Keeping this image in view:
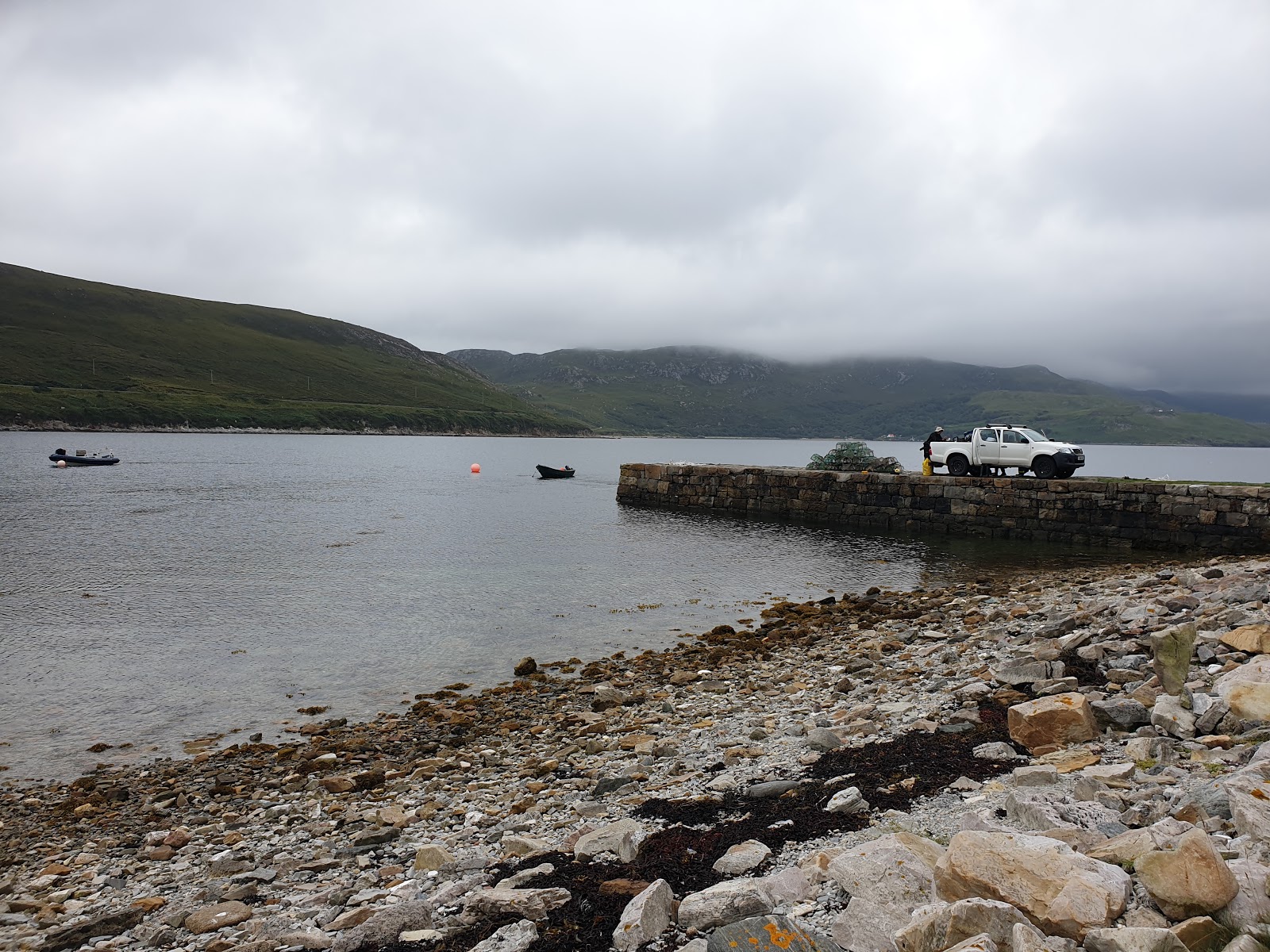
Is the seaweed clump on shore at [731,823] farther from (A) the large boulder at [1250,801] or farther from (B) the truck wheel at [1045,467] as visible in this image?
(B) the truck wheel at [1045,467]

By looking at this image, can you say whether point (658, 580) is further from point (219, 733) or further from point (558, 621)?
point (219, 733)

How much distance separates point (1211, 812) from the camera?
200 inches

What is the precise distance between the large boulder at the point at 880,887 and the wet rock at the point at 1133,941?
3.28 ft

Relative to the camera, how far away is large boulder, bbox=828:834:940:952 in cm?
445

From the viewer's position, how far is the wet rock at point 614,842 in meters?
6.70

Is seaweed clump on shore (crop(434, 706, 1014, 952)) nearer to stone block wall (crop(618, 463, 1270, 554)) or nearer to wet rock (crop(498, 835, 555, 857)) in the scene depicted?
wet rock (crop(498, 835, 555, 857))

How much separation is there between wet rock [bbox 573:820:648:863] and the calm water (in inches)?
338

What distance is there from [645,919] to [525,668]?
12.1 metres

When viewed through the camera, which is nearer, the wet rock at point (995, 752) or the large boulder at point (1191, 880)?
the large boulder at point (1191, 880)

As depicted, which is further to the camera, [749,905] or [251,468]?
[251,468]

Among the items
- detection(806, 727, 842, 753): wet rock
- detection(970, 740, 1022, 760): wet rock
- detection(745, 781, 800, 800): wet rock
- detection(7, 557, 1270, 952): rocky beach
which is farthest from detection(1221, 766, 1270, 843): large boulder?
detection(806, 727, 842, 753): wet rock

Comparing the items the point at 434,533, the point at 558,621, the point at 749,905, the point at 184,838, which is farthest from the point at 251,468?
the point at 749,905

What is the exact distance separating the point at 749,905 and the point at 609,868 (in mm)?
1870

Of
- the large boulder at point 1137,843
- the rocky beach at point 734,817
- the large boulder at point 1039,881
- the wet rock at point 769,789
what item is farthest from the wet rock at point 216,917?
the large boulder at point 1137,843
